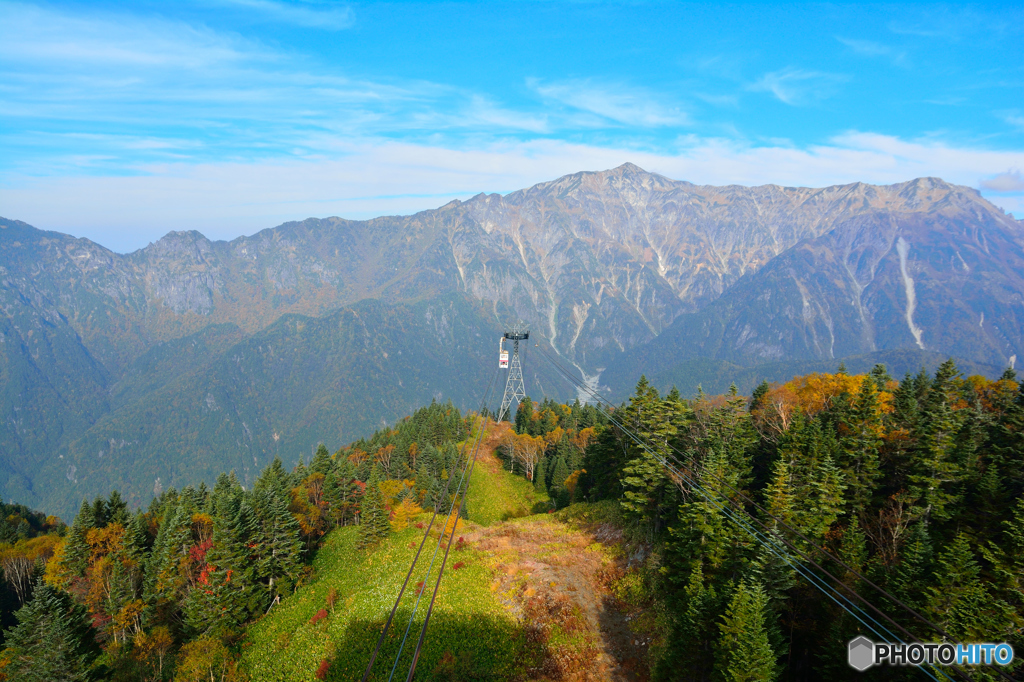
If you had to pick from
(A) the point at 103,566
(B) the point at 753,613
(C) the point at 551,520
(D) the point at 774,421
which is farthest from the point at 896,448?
(A) the point at 103,566

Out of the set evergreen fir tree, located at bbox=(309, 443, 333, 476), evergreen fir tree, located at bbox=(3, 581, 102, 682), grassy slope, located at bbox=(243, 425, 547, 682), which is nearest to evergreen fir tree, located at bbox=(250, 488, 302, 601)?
grassy slope, located at bbox=(243, 425, 547, 682)

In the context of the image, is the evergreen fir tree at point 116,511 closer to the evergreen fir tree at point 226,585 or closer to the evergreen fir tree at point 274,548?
the evergreen fir tree at point 226,585

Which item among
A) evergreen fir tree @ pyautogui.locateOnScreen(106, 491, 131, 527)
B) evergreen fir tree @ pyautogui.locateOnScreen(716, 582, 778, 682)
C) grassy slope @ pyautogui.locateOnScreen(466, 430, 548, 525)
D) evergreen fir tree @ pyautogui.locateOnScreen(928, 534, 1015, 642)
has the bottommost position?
grassy slope @ pyautogui.locateOnScreen(466, 430, 548, 525)

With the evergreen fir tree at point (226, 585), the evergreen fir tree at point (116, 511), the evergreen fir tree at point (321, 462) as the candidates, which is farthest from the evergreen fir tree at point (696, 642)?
the evergreen fir tree at point (116, 511)

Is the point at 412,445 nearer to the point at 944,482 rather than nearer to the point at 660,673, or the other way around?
the point at 660,673

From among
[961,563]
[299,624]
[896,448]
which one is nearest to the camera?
[961,563]

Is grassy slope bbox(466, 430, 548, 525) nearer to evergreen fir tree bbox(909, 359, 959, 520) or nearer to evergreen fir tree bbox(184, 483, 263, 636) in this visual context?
evergreen fir tree bbox(184, 483, 263, 636)
